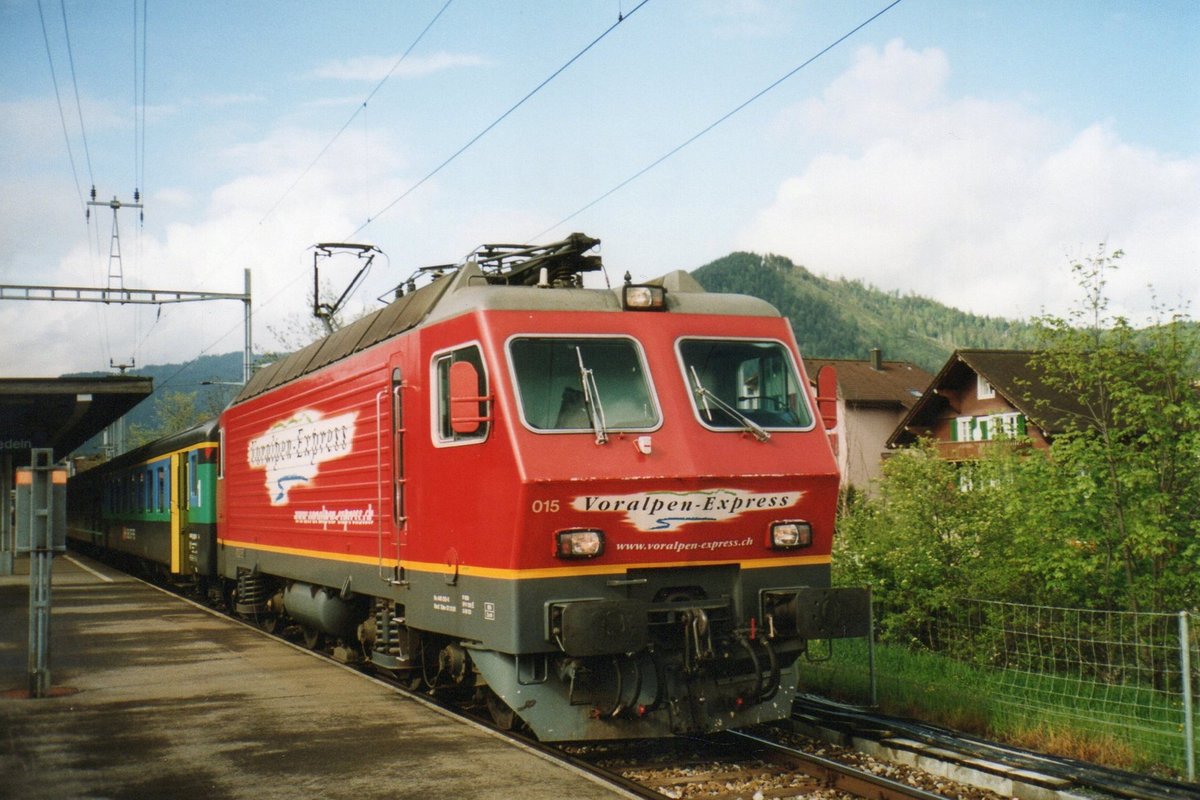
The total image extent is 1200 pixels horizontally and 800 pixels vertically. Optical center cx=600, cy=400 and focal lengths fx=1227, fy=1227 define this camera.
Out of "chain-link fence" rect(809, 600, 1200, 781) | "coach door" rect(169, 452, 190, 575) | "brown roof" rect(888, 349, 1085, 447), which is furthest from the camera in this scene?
"brown roof" rect(888, 349, 1085, 447)

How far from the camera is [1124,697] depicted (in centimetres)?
1045

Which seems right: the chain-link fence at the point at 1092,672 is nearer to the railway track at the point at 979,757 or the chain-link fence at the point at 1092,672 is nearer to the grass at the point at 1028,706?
the grass at the point at 1028,706

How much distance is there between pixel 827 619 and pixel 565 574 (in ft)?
5.78

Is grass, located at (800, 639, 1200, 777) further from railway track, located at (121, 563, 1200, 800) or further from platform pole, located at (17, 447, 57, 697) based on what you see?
platform pole, located at (17, 447, 57, 697)

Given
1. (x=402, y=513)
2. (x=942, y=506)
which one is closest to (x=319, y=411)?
(x=402, y=513)

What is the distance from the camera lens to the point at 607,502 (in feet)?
25.0

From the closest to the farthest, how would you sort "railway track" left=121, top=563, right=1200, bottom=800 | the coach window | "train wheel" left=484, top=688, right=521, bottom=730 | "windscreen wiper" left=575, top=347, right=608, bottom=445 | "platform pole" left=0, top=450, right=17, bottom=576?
"railway track" left=121, top=563, right=1200, bottom=800 < the coach window < "windscreen wiper" left=575, top=347, right=608, bottom=445 < "train wheel" left=484, top=688, right=521, bottom=730 < "platform pole" left=0, top=450, right=17, bottom=576

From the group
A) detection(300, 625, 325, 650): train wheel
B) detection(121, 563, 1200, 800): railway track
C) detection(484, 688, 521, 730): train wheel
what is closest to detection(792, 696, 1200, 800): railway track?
detection(121, 563, 1200, 800): railway track

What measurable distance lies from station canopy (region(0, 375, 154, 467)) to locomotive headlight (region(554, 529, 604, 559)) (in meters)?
15.9

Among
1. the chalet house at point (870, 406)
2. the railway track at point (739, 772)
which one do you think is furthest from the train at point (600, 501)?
the chalet house at point (870, 406)

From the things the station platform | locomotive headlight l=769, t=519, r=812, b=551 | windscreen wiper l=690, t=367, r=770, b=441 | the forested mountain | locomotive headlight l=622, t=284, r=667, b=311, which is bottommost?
the station platform

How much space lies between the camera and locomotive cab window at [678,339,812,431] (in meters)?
8.27

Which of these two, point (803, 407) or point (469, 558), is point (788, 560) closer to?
point (803, 407)

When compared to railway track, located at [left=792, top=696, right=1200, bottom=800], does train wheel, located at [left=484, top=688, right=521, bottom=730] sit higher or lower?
higher
